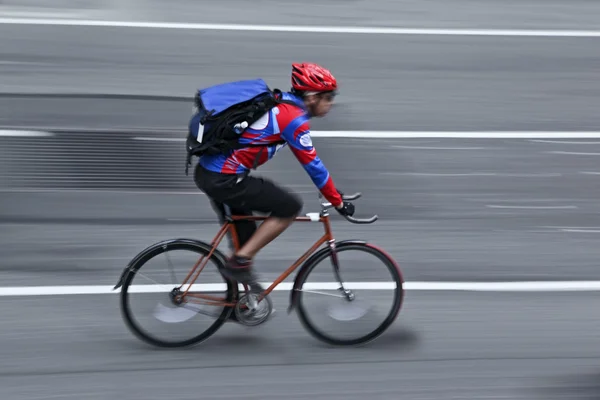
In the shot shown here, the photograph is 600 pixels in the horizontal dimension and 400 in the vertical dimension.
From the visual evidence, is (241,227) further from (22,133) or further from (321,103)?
(22,133)

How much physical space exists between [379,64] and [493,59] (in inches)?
58.1

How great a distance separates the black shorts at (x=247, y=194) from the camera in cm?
608

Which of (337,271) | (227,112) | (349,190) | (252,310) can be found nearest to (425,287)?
(337,271)

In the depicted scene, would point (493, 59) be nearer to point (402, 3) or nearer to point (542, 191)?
point (402, 3)

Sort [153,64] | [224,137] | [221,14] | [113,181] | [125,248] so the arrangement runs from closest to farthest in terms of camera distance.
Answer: [224,137] < [125,248] < [113,181] < [153,64] < [221,14]

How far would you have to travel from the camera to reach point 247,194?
20.0 ft

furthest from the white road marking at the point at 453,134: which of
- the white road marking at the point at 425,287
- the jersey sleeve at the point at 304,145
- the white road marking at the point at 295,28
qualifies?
the jersey sleeve at the point at 304,145

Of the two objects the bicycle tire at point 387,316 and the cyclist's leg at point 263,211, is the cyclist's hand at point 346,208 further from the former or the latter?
the bicycle tire at point 387,316

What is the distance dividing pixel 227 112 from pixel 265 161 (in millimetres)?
422

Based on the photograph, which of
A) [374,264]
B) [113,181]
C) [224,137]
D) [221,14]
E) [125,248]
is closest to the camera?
[224,137]

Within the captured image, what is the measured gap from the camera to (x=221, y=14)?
1305 cm

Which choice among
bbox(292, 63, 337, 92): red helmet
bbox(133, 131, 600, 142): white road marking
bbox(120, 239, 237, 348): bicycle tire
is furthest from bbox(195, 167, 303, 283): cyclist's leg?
bbox(133, 131, 600, 142): white road marking

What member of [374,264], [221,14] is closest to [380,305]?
[374,264]

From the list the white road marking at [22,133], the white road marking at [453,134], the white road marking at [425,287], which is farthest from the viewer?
the white road marking at [453,134]
